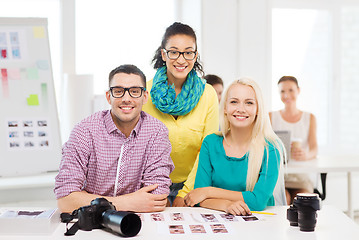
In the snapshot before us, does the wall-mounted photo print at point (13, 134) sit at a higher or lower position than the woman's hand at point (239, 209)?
higher

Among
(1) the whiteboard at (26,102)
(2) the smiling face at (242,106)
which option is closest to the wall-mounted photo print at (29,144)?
(1) the whiteboard at (26,102)

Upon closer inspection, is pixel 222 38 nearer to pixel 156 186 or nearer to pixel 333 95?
pixel 333 95

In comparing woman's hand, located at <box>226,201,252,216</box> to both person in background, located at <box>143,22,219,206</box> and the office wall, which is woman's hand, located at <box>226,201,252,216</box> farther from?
the office wall

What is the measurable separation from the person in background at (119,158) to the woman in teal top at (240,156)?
0.23 meters

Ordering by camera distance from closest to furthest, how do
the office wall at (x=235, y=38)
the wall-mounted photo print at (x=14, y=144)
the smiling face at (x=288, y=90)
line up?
1. the wall-mounted photo print at (x=14, y=144)
2. the smiling face at (x=288, y=90)
3. the office wall at (x=235, y=38)

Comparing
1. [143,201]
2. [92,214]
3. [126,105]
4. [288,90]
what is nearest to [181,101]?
[126,105]

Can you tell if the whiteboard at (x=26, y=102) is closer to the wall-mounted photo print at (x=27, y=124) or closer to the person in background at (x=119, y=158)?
the wall-mounted photo print at (x=27, y=124)

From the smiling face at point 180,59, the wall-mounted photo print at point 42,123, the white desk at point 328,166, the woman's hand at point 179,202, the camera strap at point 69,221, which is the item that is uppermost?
the smiling face at point 180,59

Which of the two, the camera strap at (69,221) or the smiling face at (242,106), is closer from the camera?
the camera strap at (69,221)

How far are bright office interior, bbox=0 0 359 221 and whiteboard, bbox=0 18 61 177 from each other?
423 mm

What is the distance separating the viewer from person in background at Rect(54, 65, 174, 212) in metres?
2.02

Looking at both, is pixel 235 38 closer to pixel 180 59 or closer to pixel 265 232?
pixel 180 59

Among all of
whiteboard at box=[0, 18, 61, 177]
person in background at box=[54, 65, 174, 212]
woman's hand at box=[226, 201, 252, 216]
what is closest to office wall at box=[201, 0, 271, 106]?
whiteboard at box=[0, 18, 61, 177]

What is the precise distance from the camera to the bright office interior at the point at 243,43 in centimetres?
446
